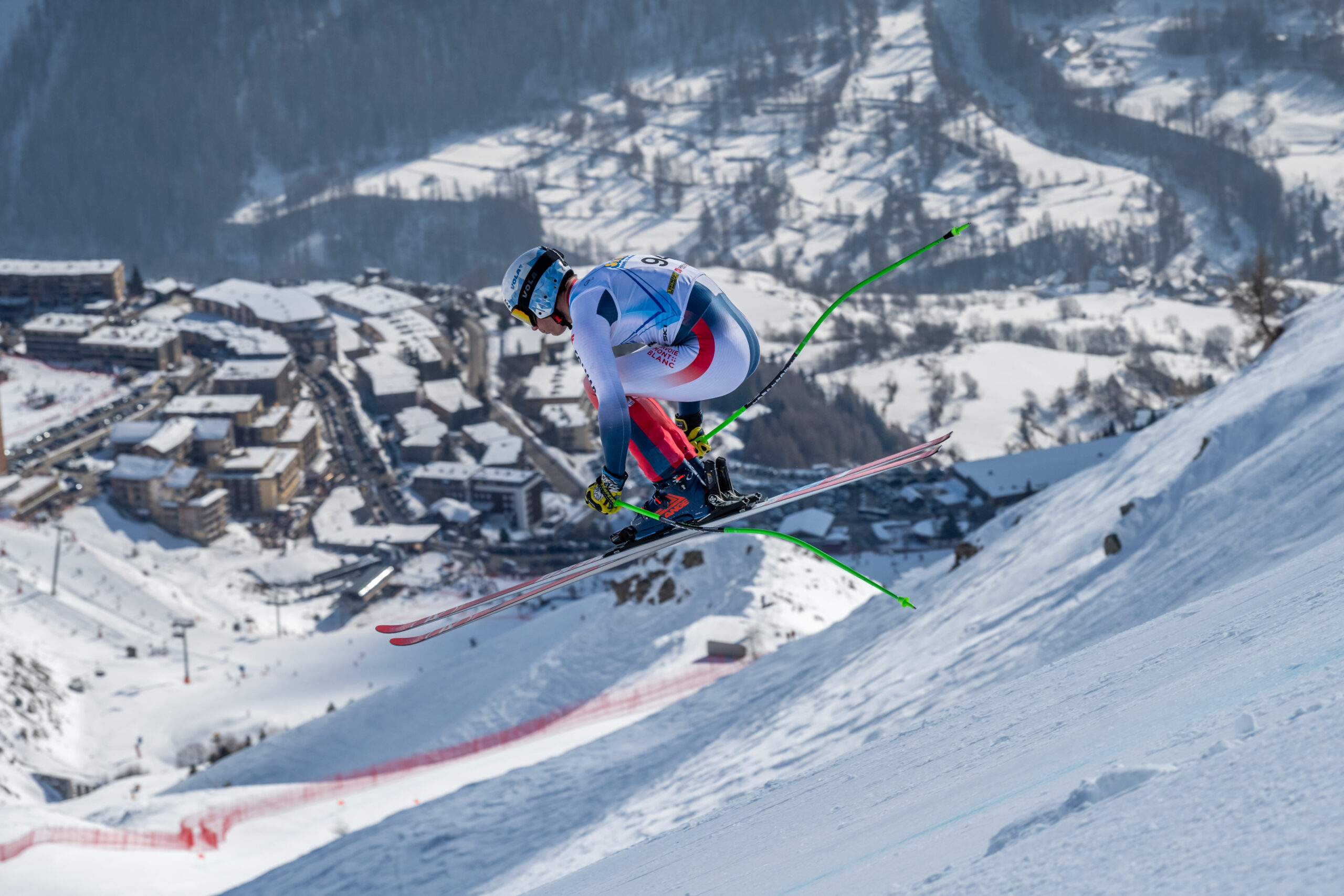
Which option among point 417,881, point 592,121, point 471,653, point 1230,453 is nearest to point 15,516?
point 471,653

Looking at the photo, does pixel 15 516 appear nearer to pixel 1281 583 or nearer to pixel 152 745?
pixel 152 745

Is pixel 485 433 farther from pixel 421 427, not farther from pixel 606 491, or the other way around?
pixel 606 491

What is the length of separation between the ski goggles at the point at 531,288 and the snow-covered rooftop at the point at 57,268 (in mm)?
72361

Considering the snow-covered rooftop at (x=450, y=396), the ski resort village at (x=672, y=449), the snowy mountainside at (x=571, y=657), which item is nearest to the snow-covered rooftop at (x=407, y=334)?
the ski resort village at (x=672, y=449)

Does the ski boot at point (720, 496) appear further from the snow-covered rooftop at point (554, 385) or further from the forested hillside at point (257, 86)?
the forested hillside at point (257, 86)

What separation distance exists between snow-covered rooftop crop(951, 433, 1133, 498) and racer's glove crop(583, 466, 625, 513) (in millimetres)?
35581

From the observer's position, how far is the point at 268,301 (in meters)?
66.8

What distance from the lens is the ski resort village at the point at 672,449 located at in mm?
3189

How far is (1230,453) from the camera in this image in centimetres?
706

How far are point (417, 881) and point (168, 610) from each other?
29.9 m

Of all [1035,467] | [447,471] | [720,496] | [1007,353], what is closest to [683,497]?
[720,496]

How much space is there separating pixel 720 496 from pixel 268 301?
68313 millimetres

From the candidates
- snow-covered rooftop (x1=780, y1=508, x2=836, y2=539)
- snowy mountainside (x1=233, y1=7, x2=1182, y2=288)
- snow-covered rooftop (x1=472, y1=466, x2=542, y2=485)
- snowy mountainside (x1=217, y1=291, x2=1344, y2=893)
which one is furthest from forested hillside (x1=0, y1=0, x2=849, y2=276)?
snowy mountainside (x1=217, y1=291, x2=1344, y2=893)

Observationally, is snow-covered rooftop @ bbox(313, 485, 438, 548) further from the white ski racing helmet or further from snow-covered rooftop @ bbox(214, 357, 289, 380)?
the white ski racing helmet
